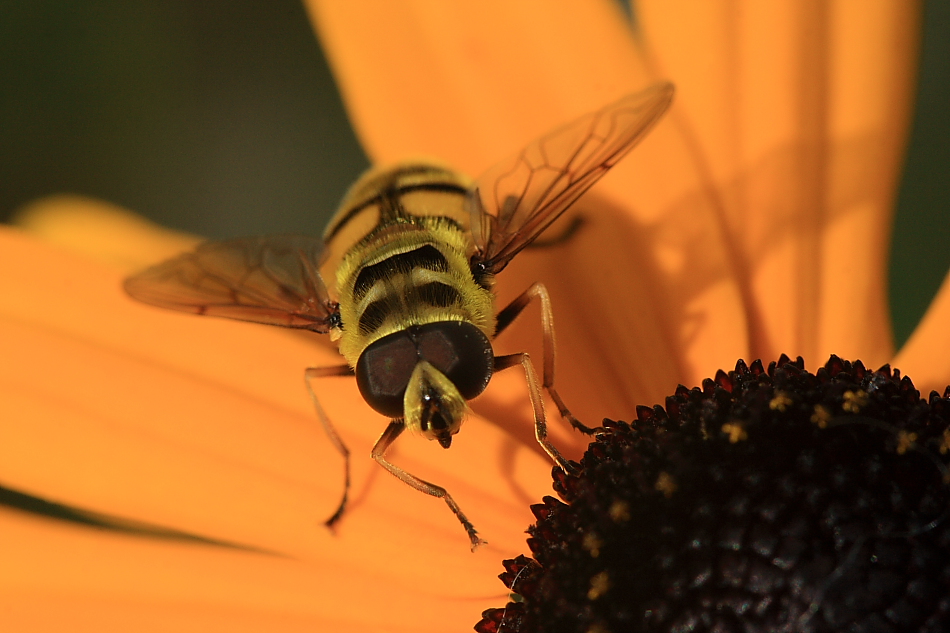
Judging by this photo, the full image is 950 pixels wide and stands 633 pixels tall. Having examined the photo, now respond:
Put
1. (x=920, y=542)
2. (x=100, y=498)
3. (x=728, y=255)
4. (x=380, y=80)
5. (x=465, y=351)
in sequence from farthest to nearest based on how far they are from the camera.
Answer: (x=380, y=80) → (x=728, y=255) → (x=100, y=498) → (x=465, y=351) → (x=920, y=542)

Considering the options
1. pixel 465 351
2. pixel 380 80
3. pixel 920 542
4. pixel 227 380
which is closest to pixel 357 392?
pixel 227 380

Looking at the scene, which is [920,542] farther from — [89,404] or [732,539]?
[89,404]

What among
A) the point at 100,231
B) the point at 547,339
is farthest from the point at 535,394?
the point at 100,231

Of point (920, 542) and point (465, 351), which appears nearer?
point (920, 542)

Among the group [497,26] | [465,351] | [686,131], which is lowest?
[465,351]

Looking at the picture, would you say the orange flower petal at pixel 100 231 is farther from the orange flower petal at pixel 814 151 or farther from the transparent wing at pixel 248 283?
the orange flower petal at pixel 814 151

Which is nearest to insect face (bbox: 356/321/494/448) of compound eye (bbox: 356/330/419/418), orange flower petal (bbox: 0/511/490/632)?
compound eye (bbox: 356/330/419/418)

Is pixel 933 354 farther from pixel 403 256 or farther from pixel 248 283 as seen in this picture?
pixel 248 283

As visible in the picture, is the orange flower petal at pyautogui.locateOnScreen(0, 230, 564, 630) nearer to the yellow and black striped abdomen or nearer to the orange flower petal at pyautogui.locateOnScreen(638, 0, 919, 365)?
the yellow and black striped abdomen
